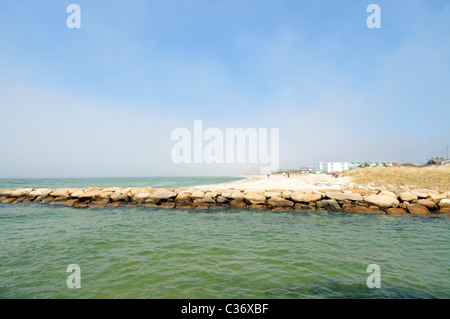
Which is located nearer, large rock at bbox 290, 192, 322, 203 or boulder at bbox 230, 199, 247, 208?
large rock at bbox 290, 192, 322, 203

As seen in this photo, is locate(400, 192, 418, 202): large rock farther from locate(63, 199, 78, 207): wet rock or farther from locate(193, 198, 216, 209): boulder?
locate(63, 199, 78, 207): wet rock

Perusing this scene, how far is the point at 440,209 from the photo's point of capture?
43.5ft

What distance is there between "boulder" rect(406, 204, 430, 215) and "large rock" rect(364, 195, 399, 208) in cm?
72

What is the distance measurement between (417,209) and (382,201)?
193 centimetres

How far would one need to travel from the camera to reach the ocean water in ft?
15.3

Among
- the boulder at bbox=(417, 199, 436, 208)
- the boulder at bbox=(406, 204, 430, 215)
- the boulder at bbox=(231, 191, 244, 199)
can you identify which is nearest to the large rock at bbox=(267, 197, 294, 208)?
the boulder at bbox=(231, 191, 244, 199)

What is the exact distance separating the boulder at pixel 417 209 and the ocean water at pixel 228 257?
125 cm

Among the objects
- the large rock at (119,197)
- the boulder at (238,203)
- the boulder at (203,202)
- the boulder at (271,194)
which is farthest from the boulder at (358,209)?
the large rock at (119,197)

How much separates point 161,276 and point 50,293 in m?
2.33

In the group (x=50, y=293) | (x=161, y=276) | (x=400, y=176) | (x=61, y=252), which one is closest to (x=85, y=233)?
(x=61, y=252)

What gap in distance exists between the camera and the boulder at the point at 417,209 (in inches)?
516

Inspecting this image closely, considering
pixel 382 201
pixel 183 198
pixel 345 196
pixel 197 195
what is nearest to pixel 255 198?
pixel 197 195

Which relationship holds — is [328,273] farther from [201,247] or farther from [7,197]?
[7,197]

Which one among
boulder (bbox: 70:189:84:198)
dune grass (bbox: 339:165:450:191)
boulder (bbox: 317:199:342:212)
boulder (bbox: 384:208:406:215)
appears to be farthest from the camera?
dune grass (bbox: 339:165:450:191)
